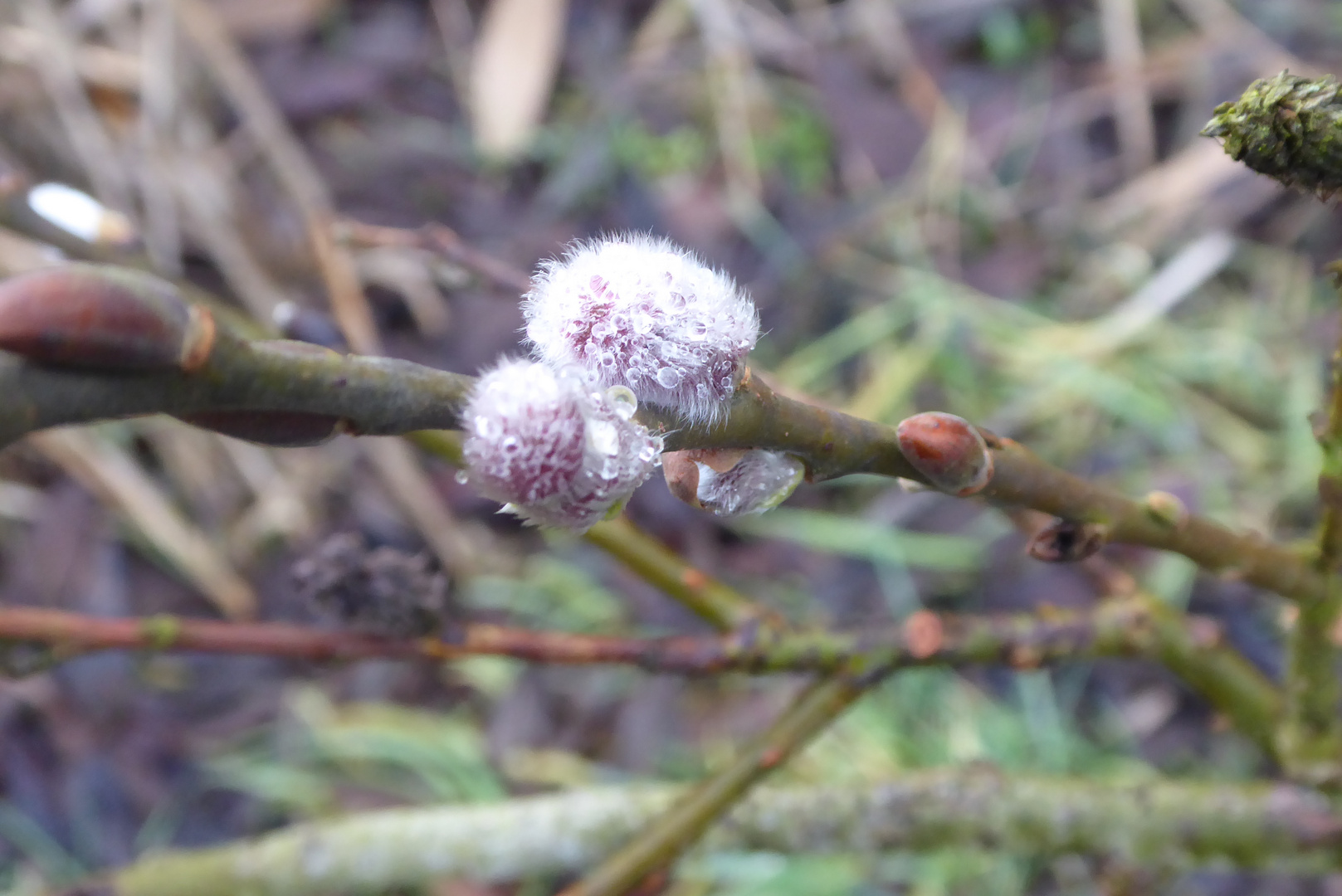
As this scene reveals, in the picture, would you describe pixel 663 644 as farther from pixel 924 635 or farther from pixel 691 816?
pixel 924 635

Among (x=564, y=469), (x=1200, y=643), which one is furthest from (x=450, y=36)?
(x=564, y=469)

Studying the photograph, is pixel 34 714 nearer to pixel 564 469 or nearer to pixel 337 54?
pixel 337 54

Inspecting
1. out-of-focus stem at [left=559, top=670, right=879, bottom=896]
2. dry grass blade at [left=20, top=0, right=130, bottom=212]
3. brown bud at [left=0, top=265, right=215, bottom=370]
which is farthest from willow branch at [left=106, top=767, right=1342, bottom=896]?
dry grass blade at [left=20, top=0, right=130, bottom=212]

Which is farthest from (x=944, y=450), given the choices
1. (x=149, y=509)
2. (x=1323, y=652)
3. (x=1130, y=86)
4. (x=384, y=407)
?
(x=1130, y=86)

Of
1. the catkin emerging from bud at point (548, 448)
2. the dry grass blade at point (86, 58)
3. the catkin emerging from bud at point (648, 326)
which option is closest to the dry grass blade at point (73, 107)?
the dry grass blade at point (86, 58)

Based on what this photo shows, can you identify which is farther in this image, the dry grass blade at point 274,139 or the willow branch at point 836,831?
the dry grass blade at point 274,139

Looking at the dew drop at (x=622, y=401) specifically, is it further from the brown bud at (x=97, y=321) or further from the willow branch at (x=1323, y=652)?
the willow branch at (x=1323, y=652)
